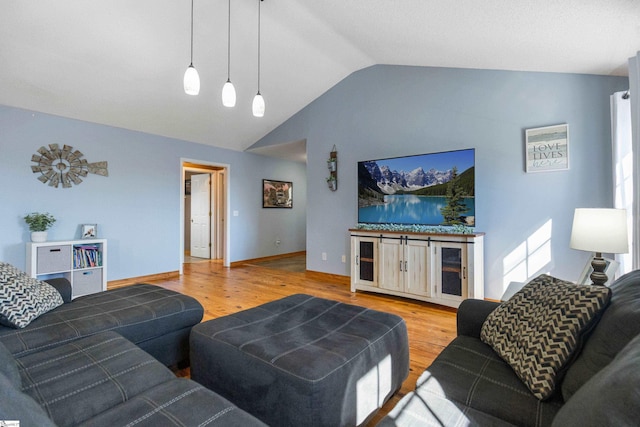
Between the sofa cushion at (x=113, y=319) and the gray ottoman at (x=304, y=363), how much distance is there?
0.44 metres

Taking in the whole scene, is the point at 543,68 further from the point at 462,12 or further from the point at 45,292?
the point at 45,292

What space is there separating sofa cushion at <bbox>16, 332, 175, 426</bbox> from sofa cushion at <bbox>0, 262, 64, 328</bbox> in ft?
1.21

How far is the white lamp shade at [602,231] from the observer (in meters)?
1.77

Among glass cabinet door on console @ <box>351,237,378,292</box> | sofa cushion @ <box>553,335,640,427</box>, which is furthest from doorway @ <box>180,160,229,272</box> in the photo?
sofa cushion @ <box>553,335,640,427</box>

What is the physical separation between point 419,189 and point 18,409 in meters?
3.70

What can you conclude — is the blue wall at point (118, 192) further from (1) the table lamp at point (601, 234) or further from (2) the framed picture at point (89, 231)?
(1) the table lamp at point (601, 234)

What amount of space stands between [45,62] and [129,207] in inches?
79.6

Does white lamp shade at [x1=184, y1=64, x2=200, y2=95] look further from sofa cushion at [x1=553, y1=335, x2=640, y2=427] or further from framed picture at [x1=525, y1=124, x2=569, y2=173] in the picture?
framed picture at [x1=525, y1=124, x2=569, y2=173]

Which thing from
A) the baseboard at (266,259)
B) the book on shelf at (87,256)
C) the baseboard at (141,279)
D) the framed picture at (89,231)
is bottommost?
the baseboard at (141,279)

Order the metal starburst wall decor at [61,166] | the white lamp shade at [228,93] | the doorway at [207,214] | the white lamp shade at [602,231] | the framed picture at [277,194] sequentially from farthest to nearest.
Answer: the doorway at [207,214] < the framed picture at [277,194] < the metal starburst wall decor at [61,166] < the white lamp shade at [228,93] < the white lamp shade at [602,231]

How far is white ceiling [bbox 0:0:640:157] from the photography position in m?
2.22

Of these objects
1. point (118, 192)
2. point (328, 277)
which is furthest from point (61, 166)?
point (328, 277)

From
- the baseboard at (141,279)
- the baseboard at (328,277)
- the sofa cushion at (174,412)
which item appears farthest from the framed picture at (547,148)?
the baseboard at (141,279)

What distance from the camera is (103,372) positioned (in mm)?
1204
